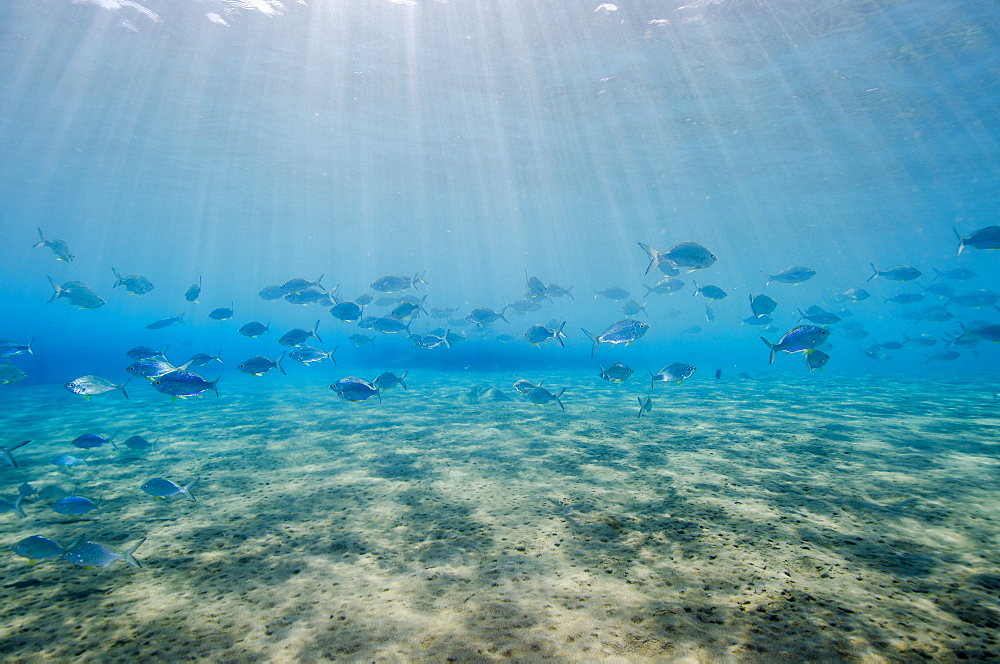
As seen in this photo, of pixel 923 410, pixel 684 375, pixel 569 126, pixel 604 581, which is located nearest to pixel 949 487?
pixel 684 375

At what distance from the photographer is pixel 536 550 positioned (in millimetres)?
3621

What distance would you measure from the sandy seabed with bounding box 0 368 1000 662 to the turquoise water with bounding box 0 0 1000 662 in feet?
0.12

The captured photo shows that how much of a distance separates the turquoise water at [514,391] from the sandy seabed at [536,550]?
0.04m

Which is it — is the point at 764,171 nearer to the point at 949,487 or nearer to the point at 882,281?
the point at 949,487

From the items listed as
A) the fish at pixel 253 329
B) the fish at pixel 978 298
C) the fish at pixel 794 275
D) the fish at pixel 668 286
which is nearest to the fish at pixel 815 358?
the fish at pixel 794 275

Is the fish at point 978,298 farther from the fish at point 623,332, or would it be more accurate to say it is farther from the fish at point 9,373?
the fish at point 9,373

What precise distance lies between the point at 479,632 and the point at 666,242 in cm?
5383

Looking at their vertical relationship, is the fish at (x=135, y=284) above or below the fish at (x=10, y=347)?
above

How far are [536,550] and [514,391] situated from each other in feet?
41.2

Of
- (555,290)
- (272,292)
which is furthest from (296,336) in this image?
(555,290)

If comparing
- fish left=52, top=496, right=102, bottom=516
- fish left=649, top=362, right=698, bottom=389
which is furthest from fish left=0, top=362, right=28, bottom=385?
fish left=649, top=362, right=698, bottom=389

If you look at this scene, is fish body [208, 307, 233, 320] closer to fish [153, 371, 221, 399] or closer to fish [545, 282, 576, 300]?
fish [153, 371, 221, 399]

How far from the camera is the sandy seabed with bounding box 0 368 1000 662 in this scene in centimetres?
238

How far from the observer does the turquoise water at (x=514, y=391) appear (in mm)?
2744
